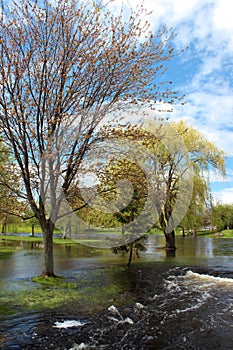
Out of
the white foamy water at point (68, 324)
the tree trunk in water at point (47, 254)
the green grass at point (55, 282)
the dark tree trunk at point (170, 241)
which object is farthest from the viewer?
the dark tree trunk at point (170, 241)

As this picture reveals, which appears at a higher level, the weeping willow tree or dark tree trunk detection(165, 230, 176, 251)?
the weeping willow tree

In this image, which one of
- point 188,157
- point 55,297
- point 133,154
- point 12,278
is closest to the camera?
point 55,297

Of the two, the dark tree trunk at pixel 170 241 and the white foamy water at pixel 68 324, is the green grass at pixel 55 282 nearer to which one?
the white foamy water at pixel 68 324

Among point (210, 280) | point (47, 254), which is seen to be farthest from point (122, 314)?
point (210, 280)

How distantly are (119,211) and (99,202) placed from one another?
252cm

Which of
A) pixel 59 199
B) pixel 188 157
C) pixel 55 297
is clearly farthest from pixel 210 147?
pixel 55 297

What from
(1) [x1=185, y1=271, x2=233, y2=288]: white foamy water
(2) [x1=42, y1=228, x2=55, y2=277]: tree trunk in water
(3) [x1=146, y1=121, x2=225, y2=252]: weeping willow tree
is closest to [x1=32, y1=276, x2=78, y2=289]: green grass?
(2) [x1=42, y1=228, x2=55, y2=277]: tree trunk in water

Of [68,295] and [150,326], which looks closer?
[150,326]

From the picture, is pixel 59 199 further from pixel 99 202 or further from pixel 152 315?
pixel 152 315

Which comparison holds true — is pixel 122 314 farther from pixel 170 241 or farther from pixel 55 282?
pixel 170 241

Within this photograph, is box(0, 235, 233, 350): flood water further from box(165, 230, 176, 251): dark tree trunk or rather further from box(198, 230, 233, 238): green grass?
box(198, 230, 233, 238): green grass

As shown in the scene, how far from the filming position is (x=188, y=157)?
2716 cm

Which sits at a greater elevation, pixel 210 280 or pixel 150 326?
pixel 150 326

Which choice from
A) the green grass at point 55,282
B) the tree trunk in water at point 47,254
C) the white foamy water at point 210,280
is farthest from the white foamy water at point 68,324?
the white foamy water at point 210,280
